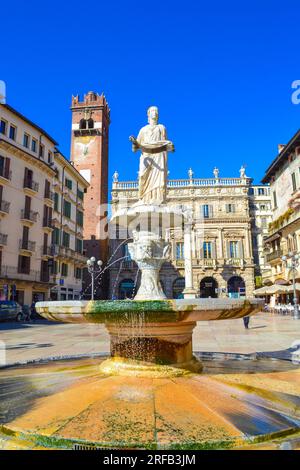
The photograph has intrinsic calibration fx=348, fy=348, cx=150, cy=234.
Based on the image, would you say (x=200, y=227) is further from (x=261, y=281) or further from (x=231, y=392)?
(x=231, y=392)

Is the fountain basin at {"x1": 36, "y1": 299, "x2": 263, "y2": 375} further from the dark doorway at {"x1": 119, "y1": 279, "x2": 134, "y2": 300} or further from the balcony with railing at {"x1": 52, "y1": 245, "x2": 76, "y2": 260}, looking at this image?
the dark doorway at {"x1": 119, "y1": 279, "x2": 134, "y2": 300}

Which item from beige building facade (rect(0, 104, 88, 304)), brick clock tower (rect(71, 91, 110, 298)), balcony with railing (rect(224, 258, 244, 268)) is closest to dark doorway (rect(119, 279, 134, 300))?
brick clock tower (rect(71, 91, 110, 298))

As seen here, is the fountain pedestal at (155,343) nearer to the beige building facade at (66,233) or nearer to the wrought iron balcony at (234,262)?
the beige building facade at (66,233)

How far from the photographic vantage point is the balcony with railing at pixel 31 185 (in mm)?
31484

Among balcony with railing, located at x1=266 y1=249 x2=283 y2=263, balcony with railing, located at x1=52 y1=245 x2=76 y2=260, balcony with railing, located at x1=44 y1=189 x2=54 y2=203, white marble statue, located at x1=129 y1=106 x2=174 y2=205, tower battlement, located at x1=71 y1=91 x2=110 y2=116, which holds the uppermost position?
tower battlement, located at x1=71 y1=91 x2=110 y2=116

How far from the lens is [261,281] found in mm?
46844

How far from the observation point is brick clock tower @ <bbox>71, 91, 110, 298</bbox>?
47938 millimetres

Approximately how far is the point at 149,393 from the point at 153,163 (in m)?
5.56

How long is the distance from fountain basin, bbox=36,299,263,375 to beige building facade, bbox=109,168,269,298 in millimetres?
41571

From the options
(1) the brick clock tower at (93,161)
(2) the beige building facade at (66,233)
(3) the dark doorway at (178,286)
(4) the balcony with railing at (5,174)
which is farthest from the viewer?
(3) the dark doorway at (178,286)

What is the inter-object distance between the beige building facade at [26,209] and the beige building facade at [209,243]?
13891mm

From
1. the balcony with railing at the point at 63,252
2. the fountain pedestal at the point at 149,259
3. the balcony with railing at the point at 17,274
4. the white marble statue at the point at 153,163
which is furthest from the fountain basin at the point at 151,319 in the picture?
the balcony with railing at the point at 63,252

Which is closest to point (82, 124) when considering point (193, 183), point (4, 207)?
point (193, 183)
